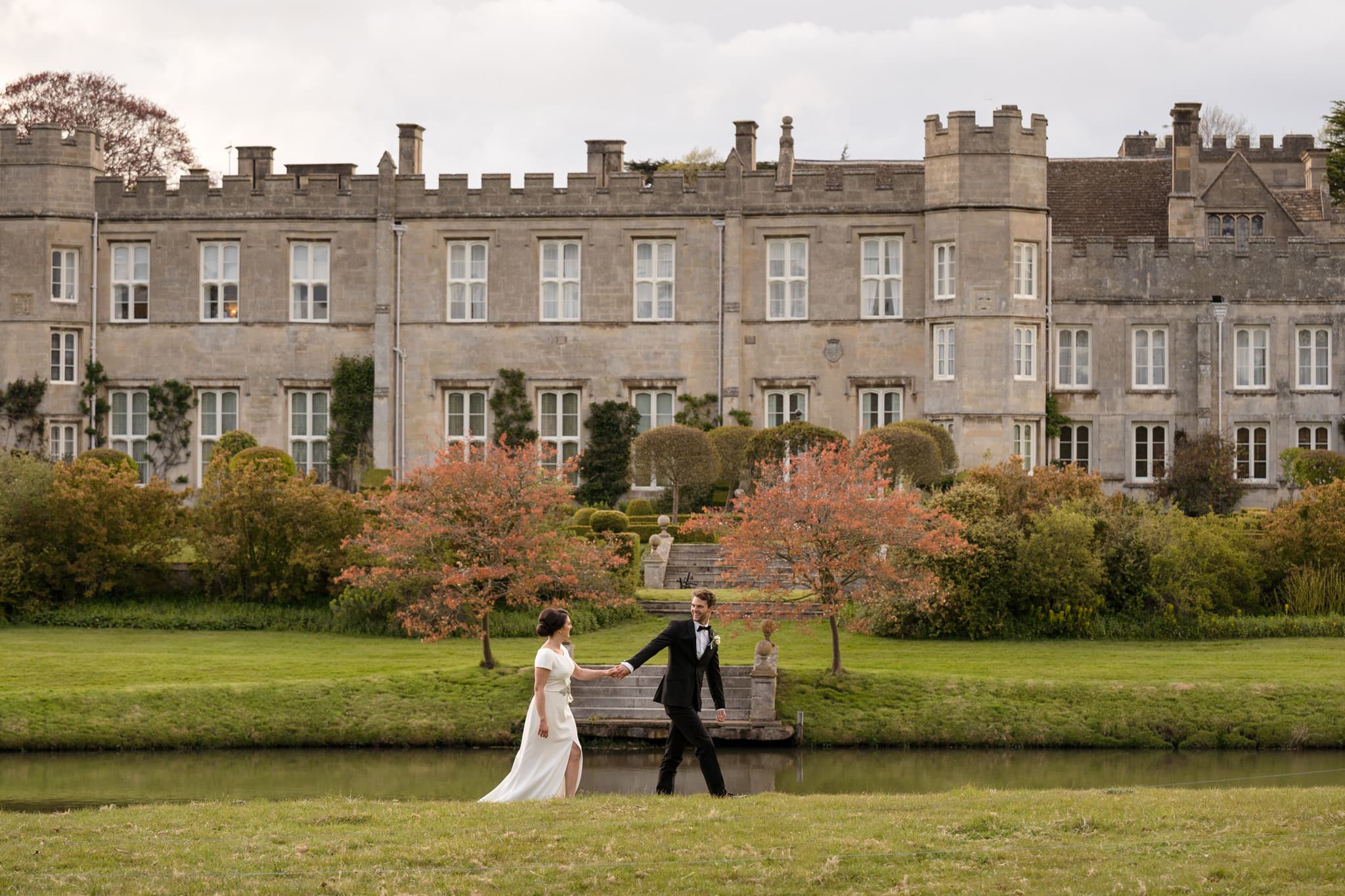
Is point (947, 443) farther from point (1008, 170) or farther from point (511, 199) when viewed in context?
point (511, 199)

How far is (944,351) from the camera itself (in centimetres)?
3441

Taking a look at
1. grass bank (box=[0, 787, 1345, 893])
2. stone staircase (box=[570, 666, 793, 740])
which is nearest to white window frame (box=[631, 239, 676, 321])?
stone staircase (box=[570, 666, 793, 740])

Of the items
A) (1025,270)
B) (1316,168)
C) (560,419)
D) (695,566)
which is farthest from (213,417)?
(1316,168)

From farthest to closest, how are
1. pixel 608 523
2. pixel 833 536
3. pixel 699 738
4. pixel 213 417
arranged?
pixel 213 417
pixel 608 523
pixel 833 536
pixel 699 738

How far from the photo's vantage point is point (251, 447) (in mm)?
33250

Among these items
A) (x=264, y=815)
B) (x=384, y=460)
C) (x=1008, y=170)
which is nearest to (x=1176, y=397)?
(x=1008, y=170)

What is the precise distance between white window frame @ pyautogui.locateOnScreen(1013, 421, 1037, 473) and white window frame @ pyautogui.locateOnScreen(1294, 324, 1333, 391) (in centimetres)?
730

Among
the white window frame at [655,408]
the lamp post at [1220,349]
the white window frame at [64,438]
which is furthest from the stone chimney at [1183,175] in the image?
the white window frame at [64,438]

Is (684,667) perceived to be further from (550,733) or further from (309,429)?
(309,429)

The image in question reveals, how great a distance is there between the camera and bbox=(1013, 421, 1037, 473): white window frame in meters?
33.9

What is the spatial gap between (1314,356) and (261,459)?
78.1 ft

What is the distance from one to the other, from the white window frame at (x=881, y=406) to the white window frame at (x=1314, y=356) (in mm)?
9575

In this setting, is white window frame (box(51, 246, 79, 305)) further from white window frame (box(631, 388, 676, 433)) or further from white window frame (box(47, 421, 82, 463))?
white window frame (box(631, 388, 676, 433))

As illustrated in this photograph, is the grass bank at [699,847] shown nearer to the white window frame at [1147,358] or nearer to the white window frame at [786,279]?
the white window frame at [786,279]
